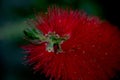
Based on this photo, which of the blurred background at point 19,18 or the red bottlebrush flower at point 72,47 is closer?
the red bottlebrush flower at point 72,47

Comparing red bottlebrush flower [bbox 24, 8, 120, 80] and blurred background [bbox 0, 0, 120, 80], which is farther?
blurred background [bbox 0, 0, 120, 80]

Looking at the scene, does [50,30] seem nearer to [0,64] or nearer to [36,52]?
[36,52]

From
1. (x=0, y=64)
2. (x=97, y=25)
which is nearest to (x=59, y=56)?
(x=97, y=25)

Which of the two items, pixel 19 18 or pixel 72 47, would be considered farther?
pixel 19 18
